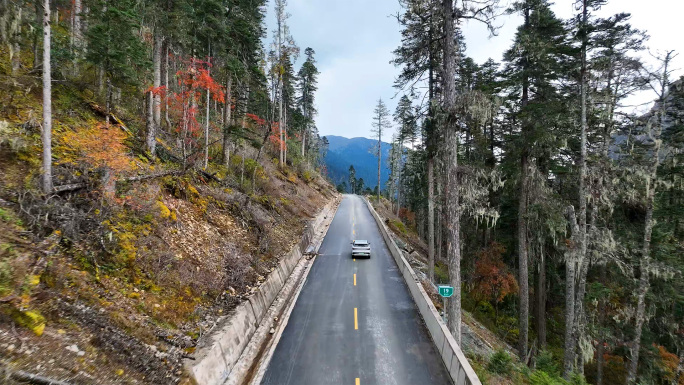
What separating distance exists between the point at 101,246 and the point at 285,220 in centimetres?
1379

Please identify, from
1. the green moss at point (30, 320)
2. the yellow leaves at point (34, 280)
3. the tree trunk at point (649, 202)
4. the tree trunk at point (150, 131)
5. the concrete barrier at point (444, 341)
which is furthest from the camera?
the tree trunk at point (150, 131)

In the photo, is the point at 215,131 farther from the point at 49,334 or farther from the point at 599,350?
the point at 599,350

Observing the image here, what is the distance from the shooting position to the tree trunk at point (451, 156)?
901 centimetres

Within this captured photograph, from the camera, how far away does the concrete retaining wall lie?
675cm

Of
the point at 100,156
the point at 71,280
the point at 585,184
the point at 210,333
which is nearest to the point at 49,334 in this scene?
the point at 71,280

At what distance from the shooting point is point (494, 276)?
2095 cm

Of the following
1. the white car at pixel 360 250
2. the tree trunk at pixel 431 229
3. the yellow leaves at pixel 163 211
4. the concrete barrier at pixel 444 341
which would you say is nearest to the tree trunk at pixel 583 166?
the tree trunk at pixel 431 229

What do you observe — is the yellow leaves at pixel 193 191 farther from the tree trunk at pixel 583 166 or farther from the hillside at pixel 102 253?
the tree trunk at pixel 583 166

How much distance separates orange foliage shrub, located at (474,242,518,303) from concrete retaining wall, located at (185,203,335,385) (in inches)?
623

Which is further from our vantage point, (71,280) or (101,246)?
(101,246)

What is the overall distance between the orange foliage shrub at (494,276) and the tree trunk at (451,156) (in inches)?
521

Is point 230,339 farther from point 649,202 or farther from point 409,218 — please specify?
point 409,218

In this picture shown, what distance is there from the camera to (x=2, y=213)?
5.97 meters

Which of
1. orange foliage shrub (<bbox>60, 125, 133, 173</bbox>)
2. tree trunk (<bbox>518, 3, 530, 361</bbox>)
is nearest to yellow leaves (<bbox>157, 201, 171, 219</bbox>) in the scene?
orange foliage shrub (<bbox>60, 125, 133, 173</bbox>)
